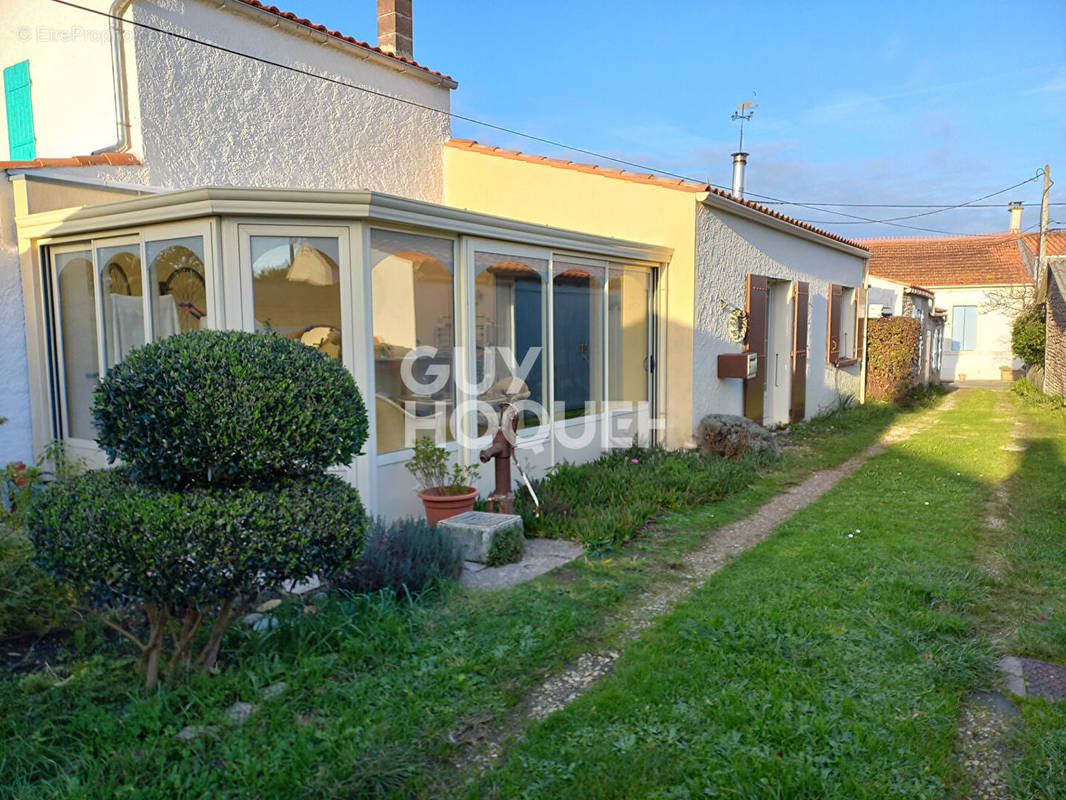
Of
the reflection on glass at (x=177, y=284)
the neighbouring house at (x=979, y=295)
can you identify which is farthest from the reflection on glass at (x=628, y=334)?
the neighbouring house at (x=979, y=295)

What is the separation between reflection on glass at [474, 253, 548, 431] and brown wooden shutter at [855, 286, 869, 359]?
9331 millimetres

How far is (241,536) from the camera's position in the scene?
275 centimetres

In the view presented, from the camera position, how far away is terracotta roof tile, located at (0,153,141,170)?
18.9 ft

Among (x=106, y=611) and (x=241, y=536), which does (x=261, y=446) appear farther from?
(x=106, y=611)

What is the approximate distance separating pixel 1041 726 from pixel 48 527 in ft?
13.0

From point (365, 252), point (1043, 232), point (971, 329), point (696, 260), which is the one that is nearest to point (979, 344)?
point (971, 329)

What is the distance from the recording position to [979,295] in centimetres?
2350

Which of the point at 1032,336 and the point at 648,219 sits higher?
the point at 648,219

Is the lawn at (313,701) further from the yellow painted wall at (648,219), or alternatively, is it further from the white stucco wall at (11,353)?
the yellow painted wall at (648,219)

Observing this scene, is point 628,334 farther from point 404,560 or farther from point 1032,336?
point 1032,336

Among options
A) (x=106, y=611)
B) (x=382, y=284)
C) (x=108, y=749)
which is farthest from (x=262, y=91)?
(x=108, y=749)

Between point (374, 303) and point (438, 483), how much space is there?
1430 millimetres

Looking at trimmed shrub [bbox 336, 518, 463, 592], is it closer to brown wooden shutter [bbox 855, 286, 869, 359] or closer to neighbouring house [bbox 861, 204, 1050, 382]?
brown wooden shutter [bbox 855, 286, 869, 359]

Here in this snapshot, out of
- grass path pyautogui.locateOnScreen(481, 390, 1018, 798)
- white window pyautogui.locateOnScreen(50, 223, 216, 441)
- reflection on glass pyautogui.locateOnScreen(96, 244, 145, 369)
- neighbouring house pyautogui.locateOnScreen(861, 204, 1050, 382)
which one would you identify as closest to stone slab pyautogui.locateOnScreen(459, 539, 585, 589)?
grass path pyautogui.locateOnScreen(481, 390, 1018, 798)
